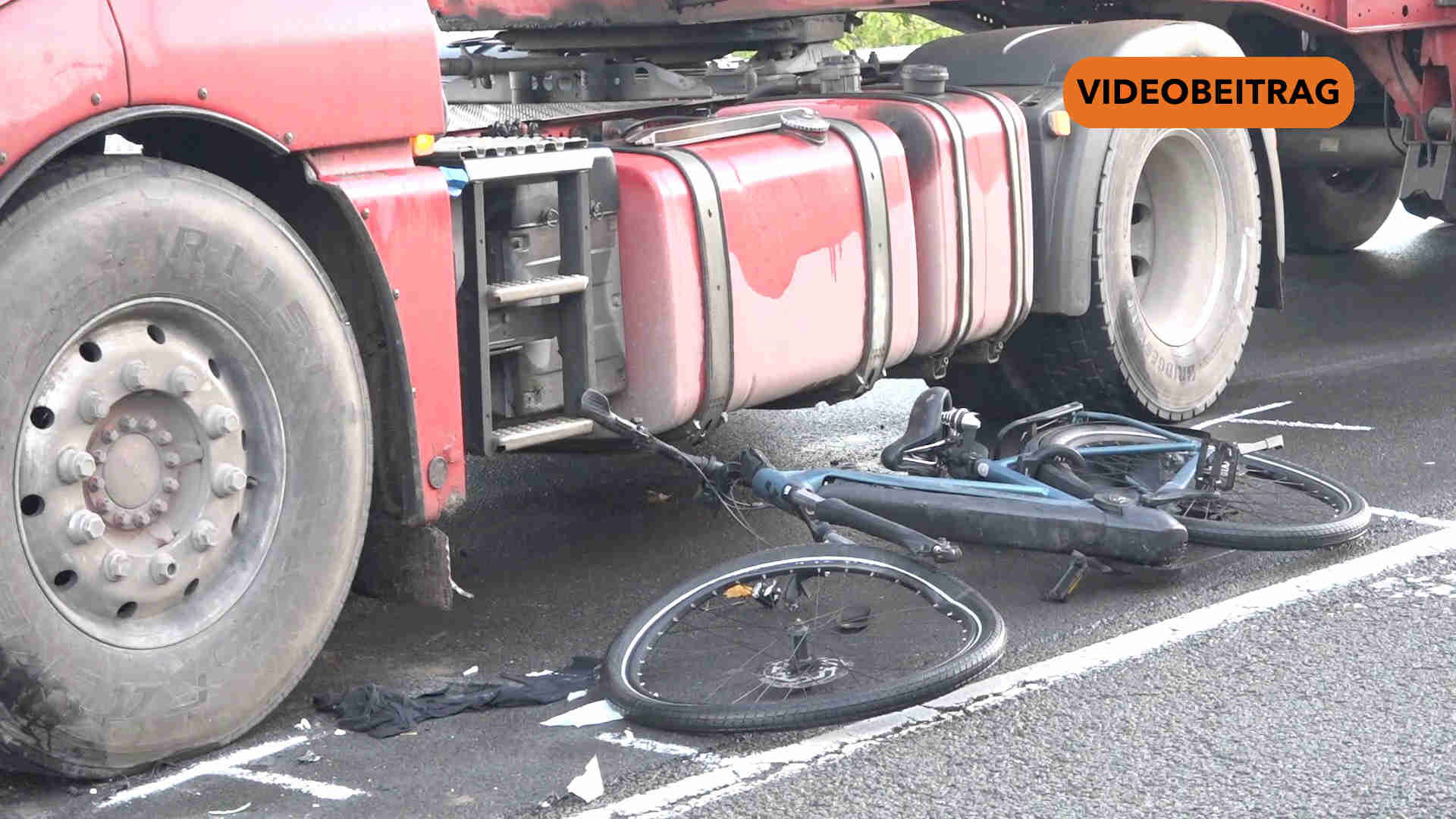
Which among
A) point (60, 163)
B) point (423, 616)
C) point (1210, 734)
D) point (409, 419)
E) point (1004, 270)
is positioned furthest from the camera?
point (1004, 270)

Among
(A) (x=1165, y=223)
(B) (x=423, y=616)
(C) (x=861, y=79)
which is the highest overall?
(C) (x=861, y=79)

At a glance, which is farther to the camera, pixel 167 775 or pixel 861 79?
pixel 861 79

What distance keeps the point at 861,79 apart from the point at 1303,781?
362 centimetres

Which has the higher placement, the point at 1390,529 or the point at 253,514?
the point at 253,514

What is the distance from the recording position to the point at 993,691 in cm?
434

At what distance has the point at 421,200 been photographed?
14.0 feet

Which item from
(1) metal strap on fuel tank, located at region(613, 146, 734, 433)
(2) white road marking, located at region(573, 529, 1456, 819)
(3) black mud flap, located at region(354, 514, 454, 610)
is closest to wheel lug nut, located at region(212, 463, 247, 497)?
(3) black mud flap, located at region(354, 514, 454, 610)

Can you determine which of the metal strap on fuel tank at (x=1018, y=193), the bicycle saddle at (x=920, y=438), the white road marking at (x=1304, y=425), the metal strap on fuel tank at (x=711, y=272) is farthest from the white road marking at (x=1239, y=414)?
the metal strap on fuel tank at (x=711, y=272)

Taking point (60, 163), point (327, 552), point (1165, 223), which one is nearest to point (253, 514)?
point (327, 552)

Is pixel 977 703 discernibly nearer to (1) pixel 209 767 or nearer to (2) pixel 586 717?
(2) pixel 586 717

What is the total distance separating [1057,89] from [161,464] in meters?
3.63

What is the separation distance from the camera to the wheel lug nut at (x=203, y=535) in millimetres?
3896

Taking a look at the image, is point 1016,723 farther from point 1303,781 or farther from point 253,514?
point 253,514

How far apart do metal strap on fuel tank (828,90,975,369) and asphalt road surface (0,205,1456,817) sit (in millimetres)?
837
